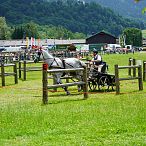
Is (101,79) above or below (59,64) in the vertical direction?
below

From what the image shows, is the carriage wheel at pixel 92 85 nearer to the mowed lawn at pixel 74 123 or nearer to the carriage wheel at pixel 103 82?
the carriage wheel at pixel 103 82

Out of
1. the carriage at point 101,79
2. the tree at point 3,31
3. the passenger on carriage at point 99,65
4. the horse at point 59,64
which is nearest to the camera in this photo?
the horse at point 59,64

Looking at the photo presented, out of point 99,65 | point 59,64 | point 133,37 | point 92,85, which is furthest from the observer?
point 133,37

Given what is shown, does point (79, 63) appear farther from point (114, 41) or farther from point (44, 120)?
point (114, 41)

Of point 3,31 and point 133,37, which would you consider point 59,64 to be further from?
point 3,31

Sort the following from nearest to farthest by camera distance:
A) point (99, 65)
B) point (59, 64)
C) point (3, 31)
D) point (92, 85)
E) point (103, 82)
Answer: point (59, 64) → point (103, 82) → point (99, 65) → point (92, 85) → point (3, 31)

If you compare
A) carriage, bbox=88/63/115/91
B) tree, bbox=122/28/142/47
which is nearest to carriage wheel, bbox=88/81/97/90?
carriage, bbox=88/63/115/91

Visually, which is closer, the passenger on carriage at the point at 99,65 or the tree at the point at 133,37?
the passenger on carriage at the point at 99,65

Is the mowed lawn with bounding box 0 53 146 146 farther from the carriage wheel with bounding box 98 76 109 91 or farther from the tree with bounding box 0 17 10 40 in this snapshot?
the tree with bounding box 0 17 10 40

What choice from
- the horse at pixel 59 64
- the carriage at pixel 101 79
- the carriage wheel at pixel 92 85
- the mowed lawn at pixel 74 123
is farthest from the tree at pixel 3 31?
the mowed lawn at pixel 74 123

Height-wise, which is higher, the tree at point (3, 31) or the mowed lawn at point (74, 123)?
the tree at point (3, 31)

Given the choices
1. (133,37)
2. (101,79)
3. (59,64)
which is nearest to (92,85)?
(101,79)

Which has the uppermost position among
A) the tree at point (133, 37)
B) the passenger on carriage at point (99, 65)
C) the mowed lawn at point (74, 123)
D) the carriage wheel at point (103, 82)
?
the tree at point (133, 37)

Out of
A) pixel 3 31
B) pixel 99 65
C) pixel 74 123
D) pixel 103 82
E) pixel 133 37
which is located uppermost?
pixel 3 31
